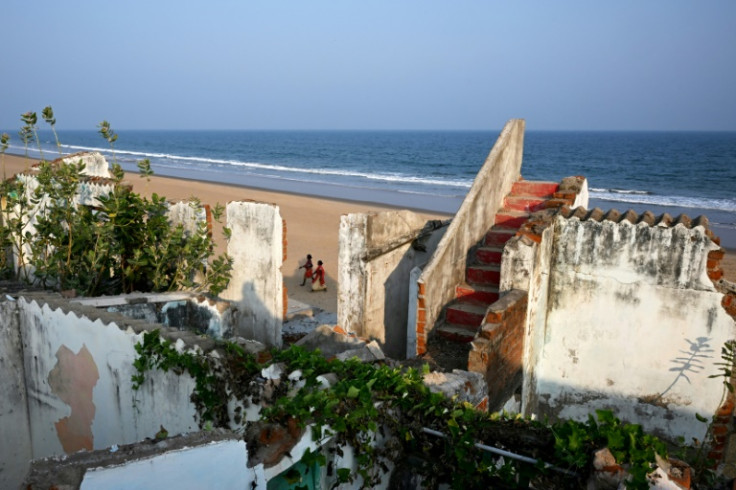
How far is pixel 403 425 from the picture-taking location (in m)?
4.07

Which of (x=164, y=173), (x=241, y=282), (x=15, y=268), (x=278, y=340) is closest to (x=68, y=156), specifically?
(x=15, y=268)

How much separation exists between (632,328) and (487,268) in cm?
192

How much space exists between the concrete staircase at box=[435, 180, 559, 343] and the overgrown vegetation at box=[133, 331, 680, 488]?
137 inches

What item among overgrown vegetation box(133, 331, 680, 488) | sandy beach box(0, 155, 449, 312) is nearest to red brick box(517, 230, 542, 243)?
overgrown vegetation box(133, 331, 680, 488)

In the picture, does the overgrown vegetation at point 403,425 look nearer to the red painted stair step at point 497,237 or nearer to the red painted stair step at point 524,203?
the red painted stair step at point 497,237

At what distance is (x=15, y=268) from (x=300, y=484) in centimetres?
895

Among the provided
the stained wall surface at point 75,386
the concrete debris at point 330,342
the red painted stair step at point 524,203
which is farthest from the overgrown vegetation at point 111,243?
the red painted stair step at point 524,203

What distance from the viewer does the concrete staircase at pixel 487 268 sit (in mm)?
7695

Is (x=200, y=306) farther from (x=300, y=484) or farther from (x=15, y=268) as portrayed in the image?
(x=15, y=268)

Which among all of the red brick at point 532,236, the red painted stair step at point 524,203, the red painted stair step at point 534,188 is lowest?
the red brick at point 532,236

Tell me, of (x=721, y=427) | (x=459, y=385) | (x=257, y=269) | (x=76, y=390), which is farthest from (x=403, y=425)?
(x=257, y=269)

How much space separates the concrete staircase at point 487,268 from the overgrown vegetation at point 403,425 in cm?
347

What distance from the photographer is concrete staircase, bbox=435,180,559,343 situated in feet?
25.2

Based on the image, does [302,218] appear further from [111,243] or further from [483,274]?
[483,274]
